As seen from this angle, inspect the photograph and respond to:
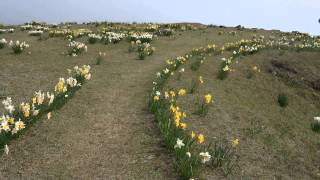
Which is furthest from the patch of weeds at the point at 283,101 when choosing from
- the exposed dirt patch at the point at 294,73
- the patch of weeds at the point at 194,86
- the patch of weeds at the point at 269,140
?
the patch of weeds at the point at 269,140

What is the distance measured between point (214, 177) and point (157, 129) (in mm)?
2423

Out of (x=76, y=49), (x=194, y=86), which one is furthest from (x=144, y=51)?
(x=194, y=86)

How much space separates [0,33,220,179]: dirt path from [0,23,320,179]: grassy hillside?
23mm

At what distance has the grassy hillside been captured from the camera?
9.15 metres

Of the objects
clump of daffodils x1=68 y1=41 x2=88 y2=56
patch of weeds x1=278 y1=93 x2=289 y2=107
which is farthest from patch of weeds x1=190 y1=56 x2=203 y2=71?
clump of daffodils x1=68 y1=41 x2=88 y2=56

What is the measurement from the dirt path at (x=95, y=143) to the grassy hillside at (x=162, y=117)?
23mm

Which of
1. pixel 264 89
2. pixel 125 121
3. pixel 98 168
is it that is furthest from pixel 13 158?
pixel 264 89

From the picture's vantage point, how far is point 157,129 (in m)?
10.9

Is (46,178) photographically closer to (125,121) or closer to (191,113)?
(125,121)

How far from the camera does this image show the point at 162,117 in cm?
1113

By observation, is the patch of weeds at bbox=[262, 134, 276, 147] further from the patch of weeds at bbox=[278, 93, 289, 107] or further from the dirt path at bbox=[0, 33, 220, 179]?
the patch of weeds at bbox=[278, 93, 289, 107]

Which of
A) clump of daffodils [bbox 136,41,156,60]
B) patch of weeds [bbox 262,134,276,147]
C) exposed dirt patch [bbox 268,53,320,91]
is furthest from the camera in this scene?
clump of daffodils [bbox 136,41,156,60]

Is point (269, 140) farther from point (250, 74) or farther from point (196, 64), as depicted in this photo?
point (196, 64)

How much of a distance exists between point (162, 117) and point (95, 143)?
6.37 ft
